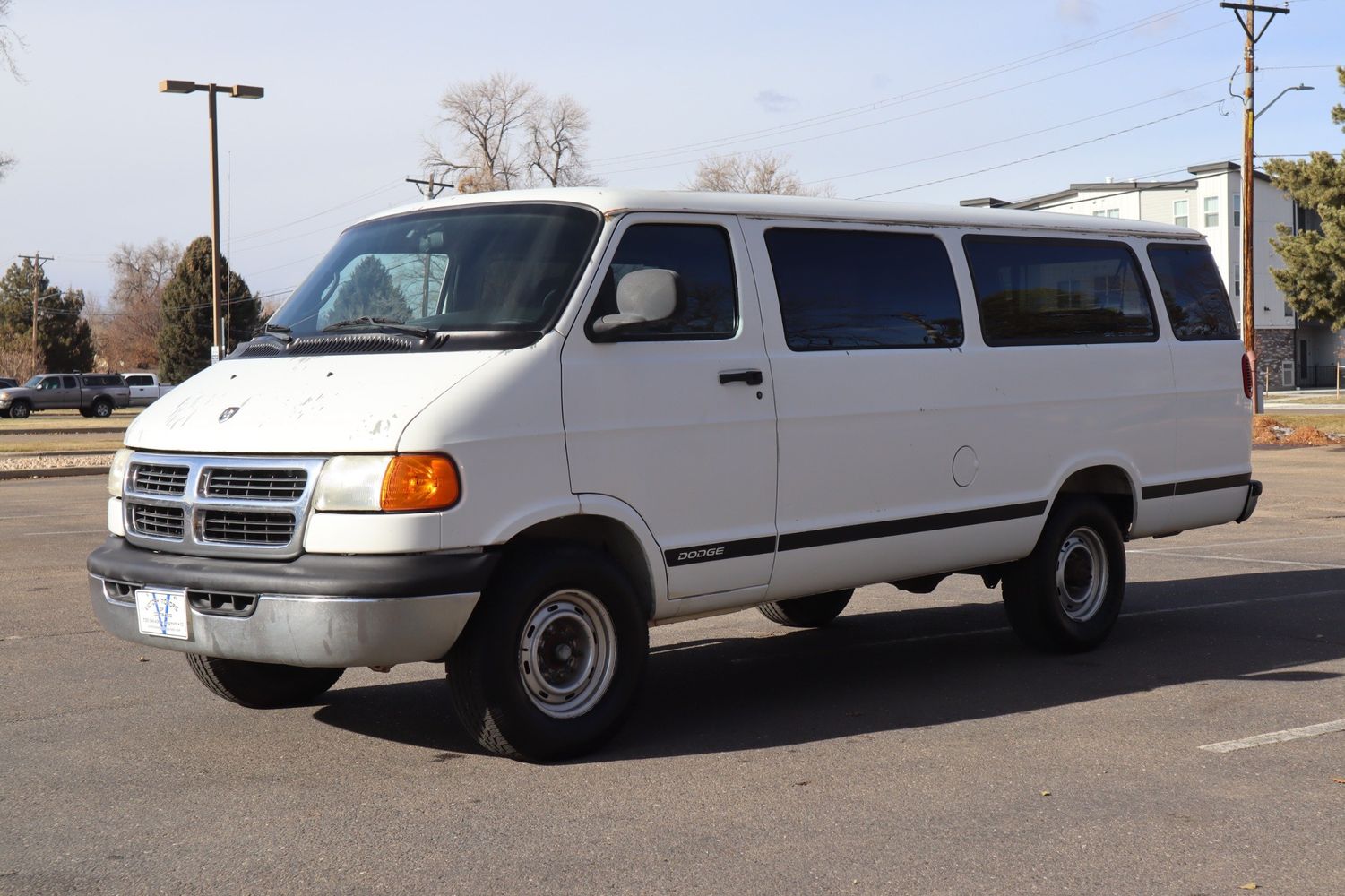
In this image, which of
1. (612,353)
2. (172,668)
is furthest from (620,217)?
(172,668)

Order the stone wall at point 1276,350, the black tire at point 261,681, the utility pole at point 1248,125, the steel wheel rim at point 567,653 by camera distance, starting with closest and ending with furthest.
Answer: the steel wheel rim at point 567,653 < the black tire at point 261,681 < the utility pole at point 1248,125 < the stone wall at point 1276,350

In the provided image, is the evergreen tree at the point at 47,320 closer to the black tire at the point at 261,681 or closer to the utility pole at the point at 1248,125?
the utility pole at the point at 1248,125

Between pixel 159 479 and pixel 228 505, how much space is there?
0.52m

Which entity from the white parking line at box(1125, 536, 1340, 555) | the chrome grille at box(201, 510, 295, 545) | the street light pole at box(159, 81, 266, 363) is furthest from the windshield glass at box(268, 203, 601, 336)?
the street light pole at box(159, 81, 266, 363)

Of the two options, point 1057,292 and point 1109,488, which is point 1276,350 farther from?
point 1057,292

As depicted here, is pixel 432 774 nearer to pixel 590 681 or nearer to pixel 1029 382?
pixel 590 681

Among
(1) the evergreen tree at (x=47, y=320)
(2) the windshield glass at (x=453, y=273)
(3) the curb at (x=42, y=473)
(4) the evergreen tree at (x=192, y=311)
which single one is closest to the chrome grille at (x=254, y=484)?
(2) the windshield glass at (x=453, y=273)

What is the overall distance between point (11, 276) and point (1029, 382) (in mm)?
96930

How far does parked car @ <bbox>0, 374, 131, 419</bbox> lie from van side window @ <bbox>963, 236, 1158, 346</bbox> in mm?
52871

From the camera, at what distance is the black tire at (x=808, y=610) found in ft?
28.3

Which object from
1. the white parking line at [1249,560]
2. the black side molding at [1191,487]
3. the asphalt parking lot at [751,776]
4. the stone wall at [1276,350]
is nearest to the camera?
the asphalt parking lot at [751,776]

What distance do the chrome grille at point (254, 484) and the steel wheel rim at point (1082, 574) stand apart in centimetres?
418

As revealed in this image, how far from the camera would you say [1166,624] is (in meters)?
8.74

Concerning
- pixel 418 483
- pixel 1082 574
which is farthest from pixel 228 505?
Result: pixel 1082 574
